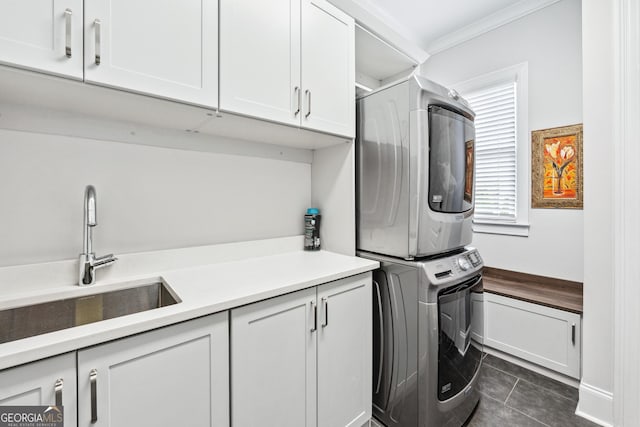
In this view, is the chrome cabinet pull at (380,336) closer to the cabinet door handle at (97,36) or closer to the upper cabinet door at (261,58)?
the upper cabinet door at (261,58)

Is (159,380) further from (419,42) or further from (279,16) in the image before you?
(419,42)

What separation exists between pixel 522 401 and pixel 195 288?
2.09 m

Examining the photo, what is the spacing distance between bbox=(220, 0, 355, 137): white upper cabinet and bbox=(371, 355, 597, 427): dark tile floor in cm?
179

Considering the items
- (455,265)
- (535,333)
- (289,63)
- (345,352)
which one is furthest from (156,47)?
(535,333)

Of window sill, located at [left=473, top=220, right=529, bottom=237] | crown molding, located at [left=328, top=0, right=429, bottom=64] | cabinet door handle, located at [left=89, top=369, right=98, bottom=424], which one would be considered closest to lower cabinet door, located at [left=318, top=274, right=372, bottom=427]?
cabinet door handle, located at [left=89, top=369, right=98, bottom=424]

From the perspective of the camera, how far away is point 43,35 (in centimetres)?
83

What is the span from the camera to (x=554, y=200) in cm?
234

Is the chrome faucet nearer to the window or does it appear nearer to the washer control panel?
the washer control panel

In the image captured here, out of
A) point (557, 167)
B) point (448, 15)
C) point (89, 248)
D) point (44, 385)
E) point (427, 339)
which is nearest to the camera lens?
point (44, 385)

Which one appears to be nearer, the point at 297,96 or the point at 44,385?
the point at 44,385

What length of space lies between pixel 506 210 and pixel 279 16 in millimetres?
2547

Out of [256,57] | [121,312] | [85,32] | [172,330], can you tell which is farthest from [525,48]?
[121,312]

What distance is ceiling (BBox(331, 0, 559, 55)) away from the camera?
244cm

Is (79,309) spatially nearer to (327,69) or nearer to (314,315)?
(314,315)
